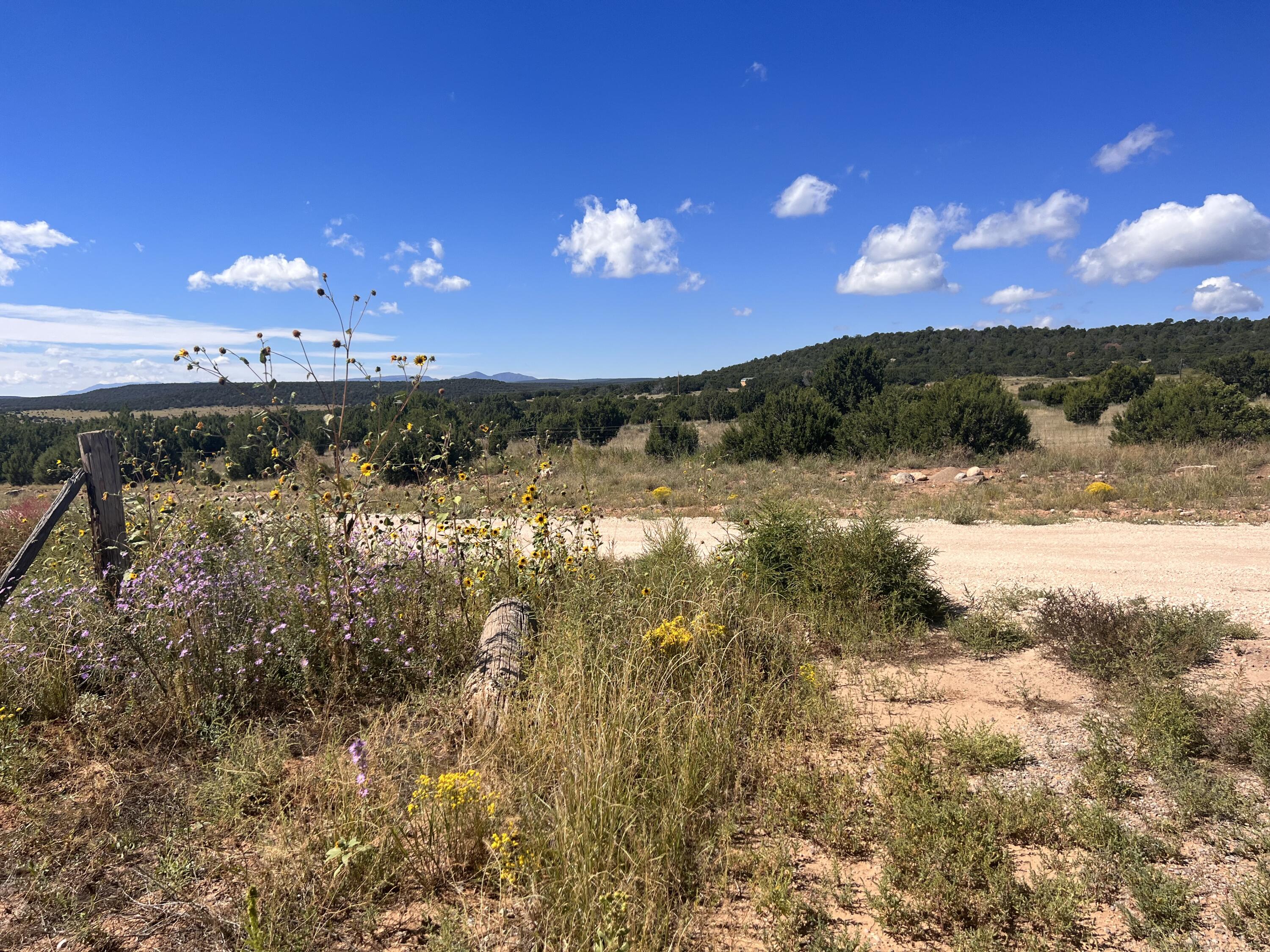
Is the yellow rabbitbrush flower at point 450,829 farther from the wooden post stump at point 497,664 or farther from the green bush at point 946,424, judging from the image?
the green bush at point 946,424

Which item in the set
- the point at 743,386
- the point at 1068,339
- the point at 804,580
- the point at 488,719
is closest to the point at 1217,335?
the point at 1068,339

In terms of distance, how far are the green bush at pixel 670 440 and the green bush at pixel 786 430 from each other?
1.60 m

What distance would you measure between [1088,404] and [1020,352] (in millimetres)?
31984

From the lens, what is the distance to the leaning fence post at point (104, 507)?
14.0 ft

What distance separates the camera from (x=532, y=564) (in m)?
4.80

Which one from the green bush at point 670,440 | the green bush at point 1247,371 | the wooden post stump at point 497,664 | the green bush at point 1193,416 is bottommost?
the wooden post stump at point 497,664

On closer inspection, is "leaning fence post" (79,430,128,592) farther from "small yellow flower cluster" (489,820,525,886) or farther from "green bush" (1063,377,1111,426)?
"green bush" (1063,377,1111,426)

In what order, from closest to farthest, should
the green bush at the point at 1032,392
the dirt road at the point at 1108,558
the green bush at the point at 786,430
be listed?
the dirt road at the point at 1108,558 < the green bush at the point at 786,430 < the green bush at the point at 1032,392

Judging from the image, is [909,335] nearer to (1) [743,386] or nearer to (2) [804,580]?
(1) [743,386]

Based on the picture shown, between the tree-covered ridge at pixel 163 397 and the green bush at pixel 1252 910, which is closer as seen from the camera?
the green bush at pixel 1252 910

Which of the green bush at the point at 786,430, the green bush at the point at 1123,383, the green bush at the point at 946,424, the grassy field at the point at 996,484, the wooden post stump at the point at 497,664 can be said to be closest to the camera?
the wooden post stump at the point at 497,664

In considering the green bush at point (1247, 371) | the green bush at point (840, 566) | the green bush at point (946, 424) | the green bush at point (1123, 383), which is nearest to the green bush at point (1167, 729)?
the green bush at point (840, 566)

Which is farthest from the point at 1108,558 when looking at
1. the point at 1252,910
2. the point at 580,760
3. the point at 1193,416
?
the point at 1193,416

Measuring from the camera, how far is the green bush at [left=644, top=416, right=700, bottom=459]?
21281 mm
